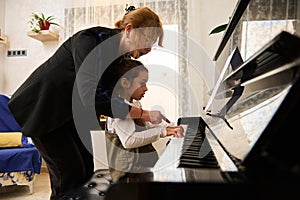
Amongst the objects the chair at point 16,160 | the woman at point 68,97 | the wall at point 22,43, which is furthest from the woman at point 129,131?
the wall at point 22,43

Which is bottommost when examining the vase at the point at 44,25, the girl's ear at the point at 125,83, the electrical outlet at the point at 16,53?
the girl's ear at the point at 125,83

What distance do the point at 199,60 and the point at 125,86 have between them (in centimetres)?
159

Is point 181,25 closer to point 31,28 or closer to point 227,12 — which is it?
point 227,12

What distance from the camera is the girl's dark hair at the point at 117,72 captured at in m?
1.35

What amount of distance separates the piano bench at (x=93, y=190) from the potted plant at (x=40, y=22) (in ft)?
8.23

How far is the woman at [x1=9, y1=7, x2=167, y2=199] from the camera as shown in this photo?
4.15 ft

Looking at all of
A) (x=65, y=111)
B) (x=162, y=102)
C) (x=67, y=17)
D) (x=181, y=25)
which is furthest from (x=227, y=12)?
(x=65, y=111)

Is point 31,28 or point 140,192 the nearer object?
point 140,192

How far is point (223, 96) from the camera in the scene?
1524 mm

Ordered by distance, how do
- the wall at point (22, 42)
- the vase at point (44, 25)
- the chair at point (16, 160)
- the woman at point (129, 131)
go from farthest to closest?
the wall at point (22, 42) < the vase at point (44, 25) < the chair at point (16, 160) < the woman at point (129, 131)

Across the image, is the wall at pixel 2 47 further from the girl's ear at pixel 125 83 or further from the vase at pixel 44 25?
the girl's ear at pixel 125 83

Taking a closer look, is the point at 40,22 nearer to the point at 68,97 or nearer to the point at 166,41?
the point at 166,41

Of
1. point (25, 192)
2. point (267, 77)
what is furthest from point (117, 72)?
point (25, 192)

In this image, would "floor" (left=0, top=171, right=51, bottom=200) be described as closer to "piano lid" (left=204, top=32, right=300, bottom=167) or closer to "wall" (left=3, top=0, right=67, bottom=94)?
"wall" (left=3, top=0, right=67, bottom=94)
